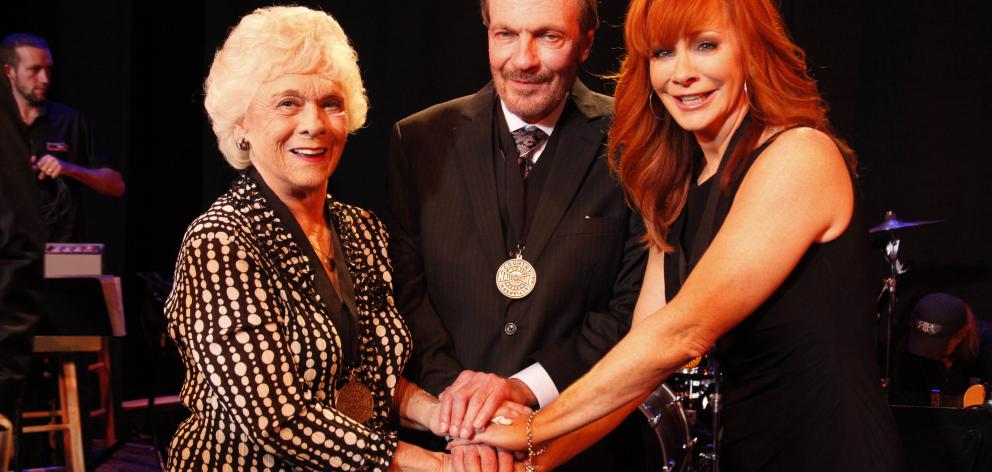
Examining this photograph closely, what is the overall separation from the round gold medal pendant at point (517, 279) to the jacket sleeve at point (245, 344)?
585mm

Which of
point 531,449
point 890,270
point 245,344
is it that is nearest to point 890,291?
point 890,270

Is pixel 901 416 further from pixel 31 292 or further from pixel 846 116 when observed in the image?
pixel 846 116

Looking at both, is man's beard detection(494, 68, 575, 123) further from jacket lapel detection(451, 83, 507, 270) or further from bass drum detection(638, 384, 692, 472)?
bass drum detection(638, 384, 692, 472)

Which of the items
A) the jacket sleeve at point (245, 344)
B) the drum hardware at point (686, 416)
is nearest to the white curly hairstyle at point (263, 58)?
the jacket sleeve at point (245, 344)

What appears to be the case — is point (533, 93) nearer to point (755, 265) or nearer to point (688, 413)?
point (755, 265)

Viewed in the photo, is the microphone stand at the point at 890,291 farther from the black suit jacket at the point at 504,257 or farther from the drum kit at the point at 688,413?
the black suit jacket at the point at 504,257

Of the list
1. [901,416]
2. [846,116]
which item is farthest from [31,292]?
[846,116]

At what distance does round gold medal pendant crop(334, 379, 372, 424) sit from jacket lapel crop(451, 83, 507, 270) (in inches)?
18.3

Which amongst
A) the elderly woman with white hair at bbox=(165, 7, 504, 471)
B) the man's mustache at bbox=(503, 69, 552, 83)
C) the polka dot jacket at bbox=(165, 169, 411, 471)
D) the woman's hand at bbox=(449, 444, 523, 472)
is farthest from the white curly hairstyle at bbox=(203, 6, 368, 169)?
the woman's hand at bbox=(449, 444, 523, 472)

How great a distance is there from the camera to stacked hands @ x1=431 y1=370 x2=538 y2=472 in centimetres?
224

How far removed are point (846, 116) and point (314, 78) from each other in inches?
175

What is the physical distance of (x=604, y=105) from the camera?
101 inches

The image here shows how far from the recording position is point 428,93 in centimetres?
634

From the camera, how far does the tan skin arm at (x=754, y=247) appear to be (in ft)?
5.87
